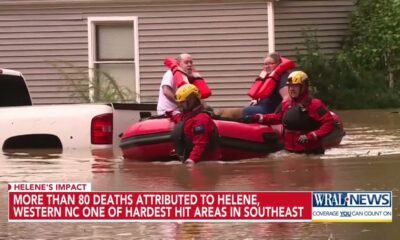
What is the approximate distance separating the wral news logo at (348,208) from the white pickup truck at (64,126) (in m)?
4.39

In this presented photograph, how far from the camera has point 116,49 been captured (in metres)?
21.7

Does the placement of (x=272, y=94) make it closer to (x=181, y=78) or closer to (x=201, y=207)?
(x=181, y=78)

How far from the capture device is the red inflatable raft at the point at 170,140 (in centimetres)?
1239

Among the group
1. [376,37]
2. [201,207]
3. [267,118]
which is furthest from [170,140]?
[376,37]

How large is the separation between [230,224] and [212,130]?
4.10m

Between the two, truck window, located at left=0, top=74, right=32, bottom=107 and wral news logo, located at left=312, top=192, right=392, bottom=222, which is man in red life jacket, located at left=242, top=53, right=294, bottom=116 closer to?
truck window, located at left=0, top=74, right=32, bottom=107

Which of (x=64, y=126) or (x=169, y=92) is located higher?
(x=169, y=92)

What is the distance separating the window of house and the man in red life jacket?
7465 millimetres

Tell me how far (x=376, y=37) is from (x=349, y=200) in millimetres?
15200

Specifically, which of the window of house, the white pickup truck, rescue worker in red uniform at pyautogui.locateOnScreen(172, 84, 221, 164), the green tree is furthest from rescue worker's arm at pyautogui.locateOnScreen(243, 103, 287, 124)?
the green tree

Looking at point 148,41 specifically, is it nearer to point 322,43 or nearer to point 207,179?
point 322,43

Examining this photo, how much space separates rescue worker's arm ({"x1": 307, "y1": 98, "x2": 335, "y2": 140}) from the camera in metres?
12.6

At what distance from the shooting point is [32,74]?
2150 cm

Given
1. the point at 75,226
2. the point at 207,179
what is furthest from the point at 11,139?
the point at 75,226
